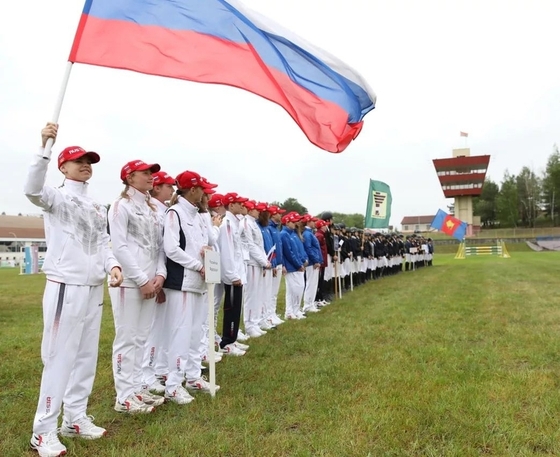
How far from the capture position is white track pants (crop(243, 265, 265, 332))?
28.4 ft

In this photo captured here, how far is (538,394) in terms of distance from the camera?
467 centimetres

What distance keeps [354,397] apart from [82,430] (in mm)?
2449

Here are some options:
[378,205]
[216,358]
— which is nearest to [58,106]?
A: [216,358]

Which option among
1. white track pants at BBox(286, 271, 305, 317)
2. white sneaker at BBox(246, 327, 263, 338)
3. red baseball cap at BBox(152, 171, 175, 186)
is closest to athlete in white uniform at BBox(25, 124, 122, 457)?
red baseball cap at BBox(152, 171, 175, 186)

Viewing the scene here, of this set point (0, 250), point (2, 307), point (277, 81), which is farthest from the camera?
point (0, 250)

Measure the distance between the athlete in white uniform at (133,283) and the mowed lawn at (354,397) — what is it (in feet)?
0.83

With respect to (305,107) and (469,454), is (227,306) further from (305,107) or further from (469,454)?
(469,454)

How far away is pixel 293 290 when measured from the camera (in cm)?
1048

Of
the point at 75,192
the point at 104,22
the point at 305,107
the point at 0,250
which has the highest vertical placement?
the point at 104,22

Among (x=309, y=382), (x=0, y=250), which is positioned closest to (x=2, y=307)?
(x=309, y=382)

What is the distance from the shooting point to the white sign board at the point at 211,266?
4.84 meters

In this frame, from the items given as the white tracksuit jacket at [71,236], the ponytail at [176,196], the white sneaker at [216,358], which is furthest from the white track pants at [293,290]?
the white tracksuit jacket at [71,236]

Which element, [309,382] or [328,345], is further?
[328,345]

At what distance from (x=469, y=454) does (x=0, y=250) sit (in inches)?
2688
